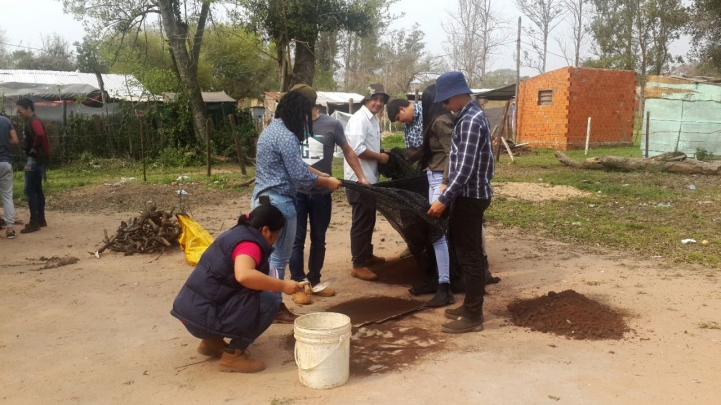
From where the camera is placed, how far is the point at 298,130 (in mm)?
4461

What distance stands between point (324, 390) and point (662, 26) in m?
34.6

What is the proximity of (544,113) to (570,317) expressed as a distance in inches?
804

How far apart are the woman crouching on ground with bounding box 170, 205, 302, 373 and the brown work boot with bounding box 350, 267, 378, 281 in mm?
2286

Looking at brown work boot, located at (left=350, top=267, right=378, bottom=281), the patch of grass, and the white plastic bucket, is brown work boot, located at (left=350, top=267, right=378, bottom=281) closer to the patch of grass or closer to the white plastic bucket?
the white plastic bucket

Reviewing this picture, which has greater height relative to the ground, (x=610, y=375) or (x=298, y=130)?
(x=298, y=130)

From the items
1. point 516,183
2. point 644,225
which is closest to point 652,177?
point 516,183

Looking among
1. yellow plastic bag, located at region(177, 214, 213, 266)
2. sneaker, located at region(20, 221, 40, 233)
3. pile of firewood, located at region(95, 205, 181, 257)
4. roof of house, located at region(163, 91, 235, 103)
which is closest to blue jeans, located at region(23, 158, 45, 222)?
sneaker, located at region(20, 221, 40, 233)

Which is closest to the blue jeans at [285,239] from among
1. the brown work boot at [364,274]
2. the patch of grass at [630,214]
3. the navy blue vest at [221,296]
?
the navy blue vest at [221,296]

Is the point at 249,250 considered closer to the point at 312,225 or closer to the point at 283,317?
the point at 283,317

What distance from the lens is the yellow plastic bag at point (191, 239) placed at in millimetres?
6484

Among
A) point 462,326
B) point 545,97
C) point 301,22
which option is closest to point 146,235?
point 462,326

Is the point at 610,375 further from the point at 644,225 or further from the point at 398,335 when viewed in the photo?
the point at 644,225

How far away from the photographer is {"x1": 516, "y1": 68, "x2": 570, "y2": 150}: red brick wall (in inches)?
886

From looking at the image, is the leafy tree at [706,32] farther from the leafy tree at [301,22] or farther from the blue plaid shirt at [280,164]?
the blue plaid shirt at [280,164]
